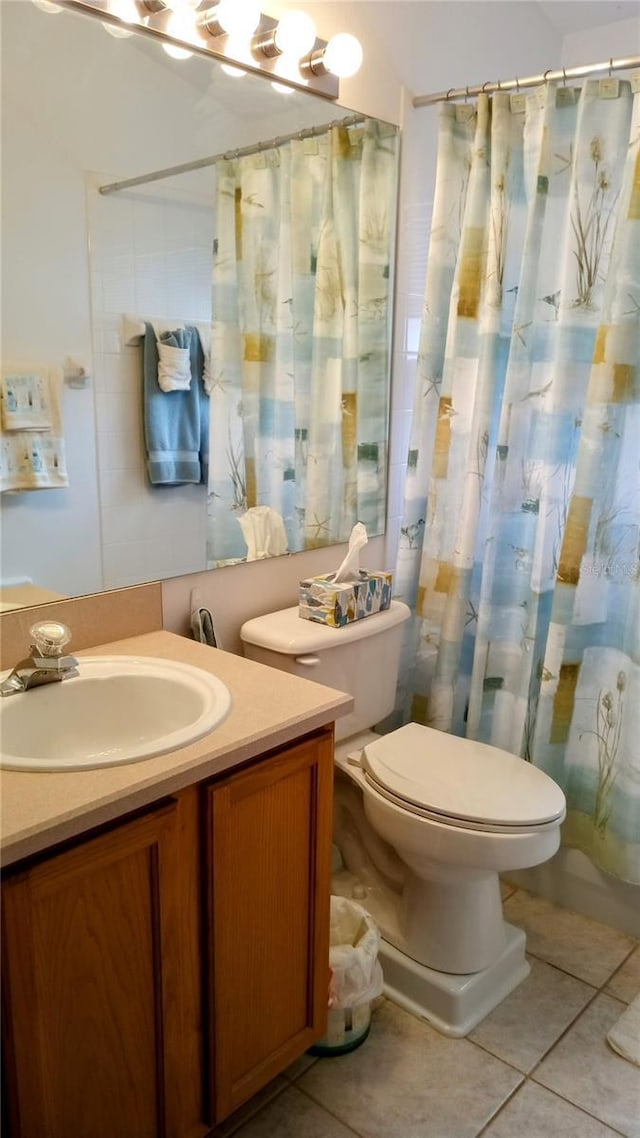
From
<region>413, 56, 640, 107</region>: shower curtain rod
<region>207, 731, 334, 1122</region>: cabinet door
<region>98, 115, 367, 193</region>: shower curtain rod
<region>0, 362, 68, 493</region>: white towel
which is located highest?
<region>413, 56, 640, 107</region>: shower curtain rod

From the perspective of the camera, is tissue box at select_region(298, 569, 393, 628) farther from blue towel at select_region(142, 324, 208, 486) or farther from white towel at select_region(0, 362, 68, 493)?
white towel at select_region(0, 362, 68, 493)

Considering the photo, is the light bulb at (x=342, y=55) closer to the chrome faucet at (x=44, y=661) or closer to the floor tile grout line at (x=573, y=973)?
the chrome faucet at (x=44, y=661)

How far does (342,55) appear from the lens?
1.74 metres

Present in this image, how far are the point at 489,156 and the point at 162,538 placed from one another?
1.21 metres

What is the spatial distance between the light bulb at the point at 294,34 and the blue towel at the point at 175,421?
61 centimetres

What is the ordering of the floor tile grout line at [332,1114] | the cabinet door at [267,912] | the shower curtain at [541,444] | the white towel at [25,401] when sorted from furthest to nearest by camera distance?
the shower curtain at [541,444], the floor tile grout line at [332,1114], the white towel at [25,401], the cabinet door at [267,912]

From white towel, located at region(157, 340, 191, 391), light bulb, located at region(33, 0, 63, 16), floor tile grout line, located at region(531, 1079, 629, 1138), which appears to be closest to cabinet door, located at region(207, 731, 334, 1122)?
floor tile grout line, located at region(531, 1079, 629, 1138)

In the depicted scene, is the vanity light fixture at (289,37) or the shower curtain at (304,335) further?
the shower curtain at (304,335)

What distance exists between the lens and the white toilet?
1.65 m

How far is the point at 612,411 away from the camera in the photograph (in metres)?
1.84

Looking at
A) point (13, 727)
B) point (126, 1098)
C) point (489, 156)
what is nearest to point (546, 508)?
point (489, 156)

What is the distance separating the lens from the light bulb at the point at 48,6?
4.42ft

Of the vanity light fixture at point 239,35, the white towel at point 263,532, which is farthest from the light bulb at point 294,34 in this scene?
the white towel at point 263,532

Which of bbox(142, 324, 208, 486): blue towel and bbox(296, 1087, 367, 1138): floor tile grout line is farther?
bbox(142, 324, 208, 486): blue towel
